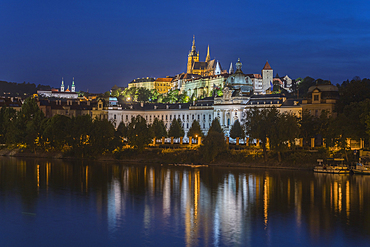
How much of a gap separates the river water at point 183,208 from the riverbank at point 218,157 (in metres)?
3.53

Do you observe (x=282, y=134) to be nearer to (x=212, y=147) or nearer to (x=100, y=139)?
(x=212, y=147)

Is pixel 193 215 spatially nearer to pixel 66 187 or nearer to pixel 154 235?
pixel 154 235

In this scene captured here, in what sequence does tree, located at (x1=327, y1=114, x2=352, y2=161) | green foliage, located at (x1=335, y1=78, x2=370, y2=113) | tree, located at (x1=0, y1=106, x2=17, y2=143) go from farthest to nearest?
tree, located at (x1=0, y1=106, x2=17, y2=143) < green foliage, located at (x1=335, y1=78, x2=370, y2=113) < tree, located at (x1=327, y1=114, x2=352, y2=161)

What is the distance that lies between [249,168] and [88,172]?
75.7ft

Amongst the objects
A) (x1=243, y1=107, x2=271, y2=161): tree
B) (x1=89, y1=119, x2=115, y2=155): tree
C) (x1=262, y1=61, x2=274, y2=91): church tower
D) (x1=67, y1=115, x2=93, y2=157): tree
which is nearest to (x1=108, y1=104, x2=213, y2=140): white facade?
(x1=67, y1=115, x2=93, y2=157): tree

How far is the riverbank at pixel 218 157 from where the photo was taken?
6800 centimetres

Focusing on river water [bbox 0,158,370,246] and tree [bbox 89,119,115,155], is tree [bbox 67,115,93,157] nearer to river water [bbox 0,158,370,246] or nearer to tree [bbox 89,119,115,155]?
tree [bbox 89,119,115,155]

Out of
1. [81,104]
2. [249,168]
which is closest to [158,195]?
[249,168]

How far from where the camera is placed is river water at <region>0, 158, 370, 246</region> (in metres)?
32.2

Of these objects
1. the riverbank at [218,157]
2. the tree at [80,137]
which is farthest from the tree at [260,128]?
the tree at [80,137]

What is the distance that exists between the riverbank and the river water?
353 cm

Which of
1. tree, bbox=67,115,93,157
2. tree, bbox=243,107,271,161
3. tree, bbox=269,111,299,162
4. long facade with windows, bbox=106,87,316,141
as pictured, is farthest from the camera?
long facade with windows, bbox=106,87,316,141

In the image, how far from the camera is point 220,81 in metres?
184

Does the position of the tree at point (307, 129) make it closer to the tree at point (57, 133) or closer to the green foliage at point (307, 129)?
the green foliage at point (307, 129)
